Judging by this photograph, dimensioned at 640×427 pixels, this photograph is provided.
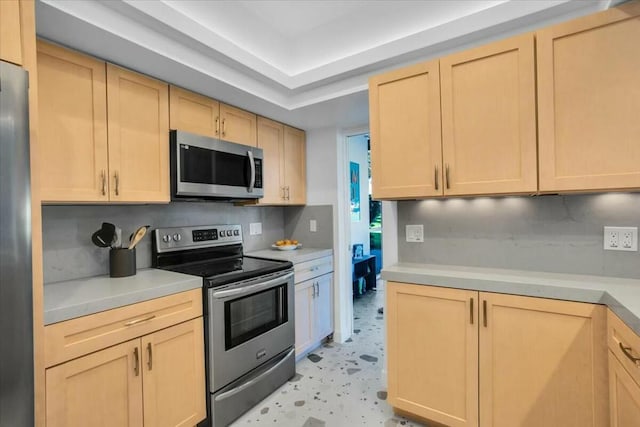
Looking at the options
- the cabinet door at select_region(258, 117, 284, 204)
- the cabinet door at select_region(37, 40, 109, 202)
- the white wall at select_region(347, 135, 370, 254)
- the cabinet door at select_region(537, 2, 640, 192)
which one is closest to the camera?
the cabinet door at select_region(537, 2, 640, 192)

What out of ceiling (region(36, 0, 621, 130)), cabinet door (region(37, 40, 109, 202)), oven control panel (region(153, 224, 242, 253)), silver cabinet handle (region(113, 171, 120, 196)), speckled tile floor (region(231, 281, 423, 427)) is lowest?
speckled tile floor (region(231, 281, 423, 427))

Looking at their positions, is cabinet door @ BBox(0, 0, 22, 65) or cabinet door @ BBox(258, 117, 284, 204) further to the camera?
cabinet door @ BBox(258, 117, 284, 204)

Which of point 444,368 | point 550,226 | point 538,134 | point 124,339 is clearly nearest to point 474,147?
point 538,134

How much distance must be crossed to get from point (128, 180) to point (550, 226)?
2.47 metres

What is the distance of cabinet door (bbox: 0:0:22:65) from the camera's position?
1.05 meters

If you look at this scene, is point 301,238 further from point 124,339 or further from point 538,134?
point 538,134

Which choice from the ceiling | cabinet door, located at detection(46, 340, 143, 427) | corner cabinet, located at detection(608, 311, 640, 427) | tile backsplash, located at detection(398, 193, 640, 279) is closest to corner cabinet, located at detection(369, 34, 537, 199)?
the ceiling

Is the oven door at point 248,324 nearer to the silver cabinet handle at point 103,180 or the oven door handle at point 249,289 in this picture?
the oven door handle at point 249,289

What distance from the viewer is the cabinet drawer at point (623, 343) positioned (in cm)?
105

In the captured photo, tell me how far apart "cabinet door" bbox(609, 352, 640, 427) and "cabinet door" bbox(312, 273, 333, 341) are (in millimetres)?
1995

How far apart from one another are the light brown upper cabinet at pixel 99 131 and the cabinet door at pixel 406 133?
4.51 feet

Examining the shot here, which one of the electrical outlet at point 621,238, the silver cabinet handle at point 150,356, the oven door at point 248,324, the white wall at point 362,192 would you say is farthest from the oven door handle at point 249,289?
the white wall at point 362,192

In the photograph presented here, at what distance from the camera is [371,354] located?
284 centimetres

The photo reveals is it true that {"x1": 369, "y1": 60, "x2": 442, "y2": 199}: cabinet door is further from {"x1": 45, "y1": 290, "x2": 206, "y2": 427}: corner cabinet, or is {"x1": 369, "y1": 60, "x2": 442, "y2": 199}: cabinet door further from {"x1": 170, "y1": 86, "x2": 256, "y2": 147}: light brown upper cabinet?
{"x1": 45, "y1": 290, "x2": 206, "y2": 427}: corner cabinet
